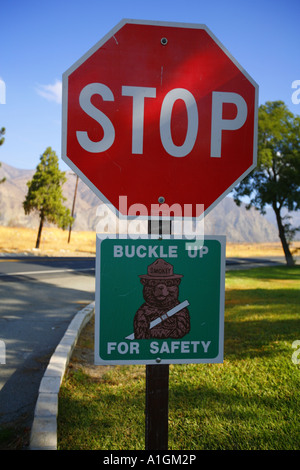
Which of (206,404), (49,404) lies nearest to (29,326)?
(49,404)

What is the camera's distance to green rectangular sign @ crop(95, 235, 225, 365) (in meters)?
1.75

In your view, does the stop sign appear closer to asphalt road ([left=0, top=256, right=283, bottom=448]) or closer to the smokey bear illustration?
the smokey bear illustration

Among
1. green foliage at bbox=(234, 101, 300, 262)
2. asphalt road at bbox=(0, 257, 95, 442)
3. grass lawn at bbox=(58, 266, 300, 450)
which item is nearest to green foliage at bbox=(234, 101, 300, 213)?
green foliage at bbox=(234, 101, 300, 262)

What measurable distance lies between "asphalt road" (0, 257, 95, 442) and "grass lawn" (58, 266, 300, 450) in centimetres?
45

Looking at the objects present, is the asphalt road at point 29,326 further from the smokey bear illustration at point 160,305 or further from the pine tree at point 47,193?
the pine tree at point 47,193

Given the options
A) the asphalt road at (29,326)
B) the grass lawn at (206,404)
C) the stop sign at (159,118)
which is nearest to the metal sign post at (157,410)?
the stop sign at (159,118)

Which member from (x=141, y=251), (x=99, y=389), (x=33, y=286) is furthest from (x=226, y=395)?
(x=33, y=286)

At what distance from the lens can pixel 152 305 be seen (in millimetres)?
1768

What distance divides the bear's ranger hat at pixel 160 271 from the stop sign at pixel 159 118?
25cm

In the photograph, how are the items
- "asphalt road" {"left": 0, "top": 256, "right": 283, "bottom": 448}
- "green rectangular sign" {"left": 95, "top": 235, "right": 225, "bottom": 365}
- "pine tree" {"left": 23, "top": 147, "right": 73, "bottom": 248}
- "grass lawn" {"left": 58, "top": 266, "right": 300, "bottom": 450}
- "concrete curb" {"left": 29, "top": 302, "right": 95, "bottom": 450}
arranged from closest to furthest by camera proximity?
"green rectangular sign" {"left": 95, "top": 235, "right": 225, "bottom": 365} < "concrete curb" {"left": 29, "top": 302, "right": 95, "bottom": 450} < "grass lawn" {"left": 58, "top": 266, "right": 300, "bottom": 450} < "asphalt road" {"left": 0, "top": 256, "right": 283, "bottom": 448} < "pine tree" {"left": 23, "top": 147, "right": 73, "bottom": 248}

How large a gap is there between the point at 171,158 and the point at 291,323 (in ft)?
19.0

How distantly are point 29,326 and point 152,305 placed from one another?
19.2ft

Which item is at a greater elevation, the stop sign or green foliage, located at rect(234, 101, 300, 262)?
green foliage, located at rect(234, 101, 300, 262)

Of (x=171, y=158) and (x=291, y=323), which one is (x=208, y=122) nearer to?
(x=171, y=158)
